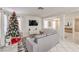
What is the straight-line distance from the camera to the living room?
1.56m

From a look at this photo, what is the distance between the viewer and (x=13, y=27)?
1613 millimetres

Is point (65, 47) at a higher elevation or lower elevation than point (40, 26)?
lower

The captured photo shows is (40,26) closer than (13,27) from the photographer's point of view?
No

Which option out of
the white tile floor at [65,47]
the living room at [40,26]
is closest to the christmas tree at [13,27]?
the living room at [40,26]

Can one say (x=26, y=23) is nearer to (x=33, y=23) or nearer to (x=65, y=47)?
(x=33, y=23)

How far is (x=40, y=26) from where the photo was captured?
5.81 feet

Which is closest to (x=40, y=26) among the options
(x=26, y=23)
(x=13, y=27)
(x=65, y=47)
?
(x=26, y=23)

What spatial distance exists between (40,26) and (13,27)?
1.65 ft

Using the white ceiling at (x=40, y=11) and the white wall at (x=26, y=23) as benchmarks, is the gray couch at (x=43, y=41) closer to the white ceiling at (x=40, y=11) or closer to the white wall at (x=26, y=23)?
the white wall at (x=26, y=23)

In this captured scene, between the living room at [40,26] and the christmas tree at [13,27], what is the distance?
0.04 meters

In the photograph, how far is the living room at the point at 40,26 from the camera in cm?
156

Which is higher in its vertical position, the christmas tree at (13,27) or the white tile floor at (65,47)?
the christmas tree at (13,27)

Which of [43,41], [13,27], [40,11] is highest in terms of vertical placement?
[40,11]
